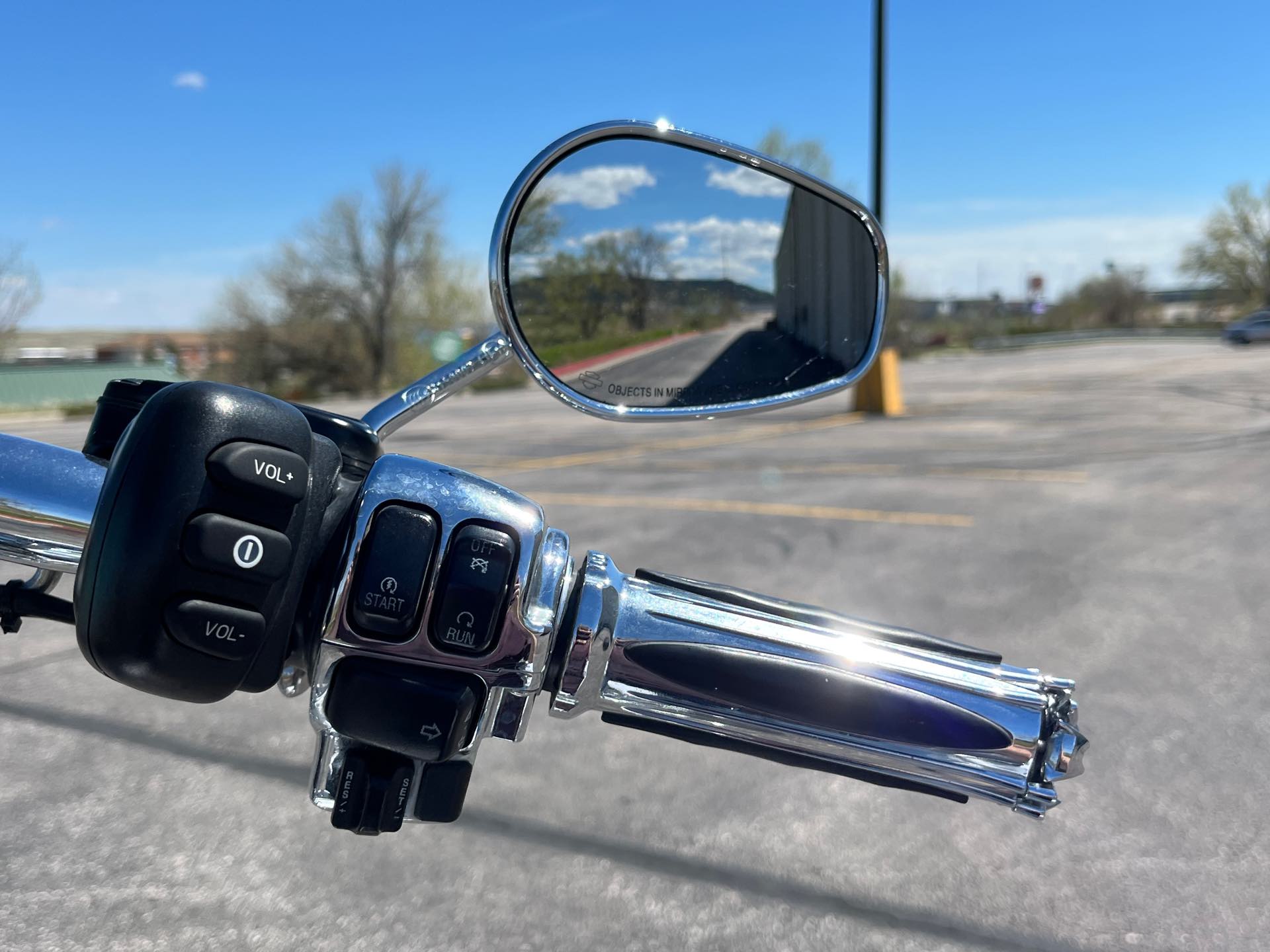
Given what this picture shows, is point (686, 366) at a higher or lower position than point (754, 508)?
higher

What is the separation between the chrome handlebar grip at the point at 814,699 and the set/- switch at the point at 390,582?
0.20 metres

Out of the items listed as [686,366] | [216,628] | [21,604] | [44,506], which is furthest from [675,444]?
[216,628]

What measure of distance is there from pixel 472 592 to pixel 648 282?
1.79 ft

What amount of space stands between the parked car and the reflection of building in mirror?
154 feet

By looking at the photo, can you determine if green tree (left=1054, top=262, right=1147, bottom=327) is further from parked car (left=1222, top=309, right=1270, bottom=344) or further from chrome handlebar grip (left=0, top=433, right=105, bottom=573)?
chrome handlebar grip (left=0, top=433, right=105, bottom=573)

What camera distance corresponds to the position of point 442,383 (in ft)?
4.51

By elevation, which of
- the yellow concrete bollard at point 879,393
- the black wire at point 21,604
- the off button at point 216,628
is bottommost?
the yellow concrete bollard at point 879,393

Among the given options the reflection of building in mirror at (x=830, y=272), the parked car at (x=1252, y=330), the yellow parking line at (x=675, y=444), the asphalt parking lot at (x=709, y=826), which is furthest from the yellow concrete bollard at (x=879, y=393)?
the parked car at (x=1252, y=330)

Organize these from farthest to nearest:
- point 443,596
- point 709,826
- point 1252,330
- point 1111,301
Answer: point 1111,301 → point 1252,330 → point 709,826 → point 443,596

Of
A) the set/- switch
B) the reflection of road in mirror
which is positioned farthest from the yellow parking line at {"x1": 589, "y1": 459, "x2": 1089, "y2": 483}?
the set/- switch

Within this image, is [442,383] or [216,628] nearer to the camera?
[216,628]

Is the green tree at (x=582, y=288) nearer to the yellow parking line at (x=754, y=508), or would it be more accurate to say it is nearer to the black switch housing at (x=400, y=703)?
the black switch housing at (x=400, y=703)

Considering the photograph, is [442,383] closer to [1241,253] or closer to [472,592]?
[472,592]

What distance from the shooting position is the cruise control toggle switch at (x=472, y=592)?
3.47ft
